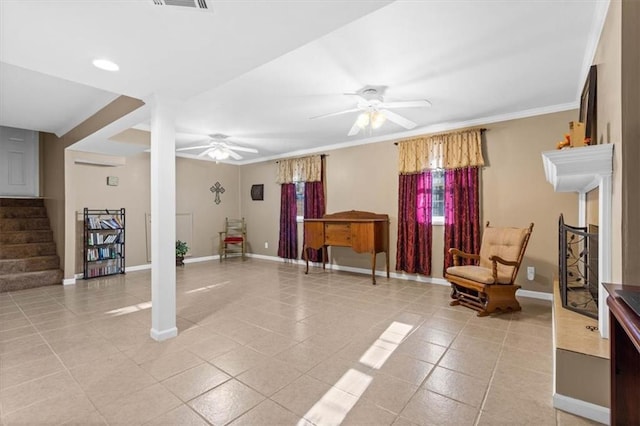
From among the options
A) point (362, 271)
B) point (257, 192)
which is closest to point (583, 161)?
point (362, 271)

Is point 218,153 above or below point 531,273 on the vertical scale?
above

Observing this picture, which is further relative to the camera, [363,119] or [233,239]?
[233,239]

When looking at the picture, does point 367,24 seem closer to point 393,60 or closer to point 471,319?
point 393,60

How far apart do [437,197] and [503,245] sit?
134 cm

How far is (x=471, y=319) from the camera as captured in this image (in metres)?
3.06

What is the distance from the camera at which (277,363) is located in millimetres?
2203

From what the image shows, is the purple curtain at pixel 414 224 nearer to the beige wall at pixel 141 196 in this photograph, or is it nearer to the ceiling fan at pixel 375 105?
the ceiling fan at pixel 375 105

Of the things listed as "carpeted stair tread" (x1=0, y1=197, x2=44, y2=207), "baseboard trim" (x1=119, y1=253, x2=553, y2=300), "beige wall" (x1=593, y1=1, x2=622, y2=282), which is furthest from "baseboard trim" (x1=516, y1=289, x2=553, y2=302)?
"carpeted stair tread" (x1=0, y1=197, x2=44, y2=207)

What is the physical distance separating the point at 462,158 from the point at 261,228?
15.3ft

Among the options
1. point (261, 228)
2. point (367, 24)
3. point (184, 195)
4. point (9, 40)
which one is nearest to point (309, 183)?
point (261, 228)

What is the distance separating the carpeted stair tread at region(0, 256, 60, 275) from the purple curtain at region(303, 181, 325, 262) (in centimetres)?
431

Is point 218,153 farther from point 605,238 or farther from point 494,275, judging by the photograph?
point 605,238

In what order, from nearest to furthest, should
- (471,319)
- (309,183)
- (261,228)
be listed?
(471,319) → (309,183) → (261,228)

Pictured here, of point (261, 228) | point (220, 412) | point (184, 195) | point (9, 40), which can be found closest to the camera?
point (220, 412)
